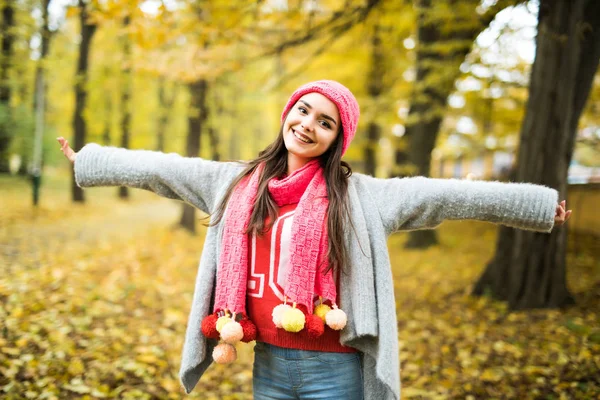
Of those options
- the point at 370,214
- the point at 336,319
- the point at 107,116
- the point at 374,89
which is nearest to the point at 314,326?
the point at 336,319

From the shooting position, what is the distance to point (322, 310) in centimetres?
171

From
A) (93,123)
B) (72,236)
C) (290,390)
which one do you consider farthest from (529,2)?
(93,123)

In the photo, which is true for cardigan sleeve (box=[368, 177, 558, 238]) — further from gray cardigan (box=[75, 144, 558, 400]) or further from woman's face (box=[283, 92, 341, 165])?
woman's face (box=[283, 92, 341, 165])

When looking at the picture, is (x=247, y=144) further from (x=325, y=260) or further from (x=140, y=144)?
(x=325, y=260)

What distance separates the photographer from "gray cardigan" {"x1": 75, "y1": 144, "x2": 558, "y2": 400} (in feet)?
5.54

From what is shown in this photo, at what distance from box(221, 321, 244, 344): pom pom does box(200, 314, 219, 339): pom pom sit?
0.09 m

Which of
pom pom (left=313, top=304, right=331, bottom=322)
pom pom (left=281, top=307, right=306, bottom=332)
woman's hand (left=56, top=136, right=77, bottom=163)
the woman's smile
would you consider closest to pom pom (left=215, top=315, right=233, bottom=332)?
pom pom (left=281, top=307, right=306, bottom=332)

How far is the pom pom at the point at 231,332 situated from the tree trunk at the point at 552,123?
13.4 ft

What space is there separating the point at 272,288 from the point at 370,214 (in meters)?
0.52

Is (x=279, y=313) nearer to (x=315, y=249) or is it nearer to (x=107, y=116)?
(x=315, y=249)

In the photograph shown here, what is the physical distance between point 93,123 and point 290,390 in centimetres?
1753

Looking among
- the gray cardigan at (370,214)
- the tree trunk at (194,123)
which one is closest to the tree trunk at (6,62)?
the tree trunk at (194,123)

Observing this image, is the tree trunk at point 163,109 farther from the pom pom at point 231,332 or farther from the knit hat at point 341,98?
the pom pom at point 231,332

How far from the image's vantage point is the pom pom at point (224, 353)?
5.77 ft
